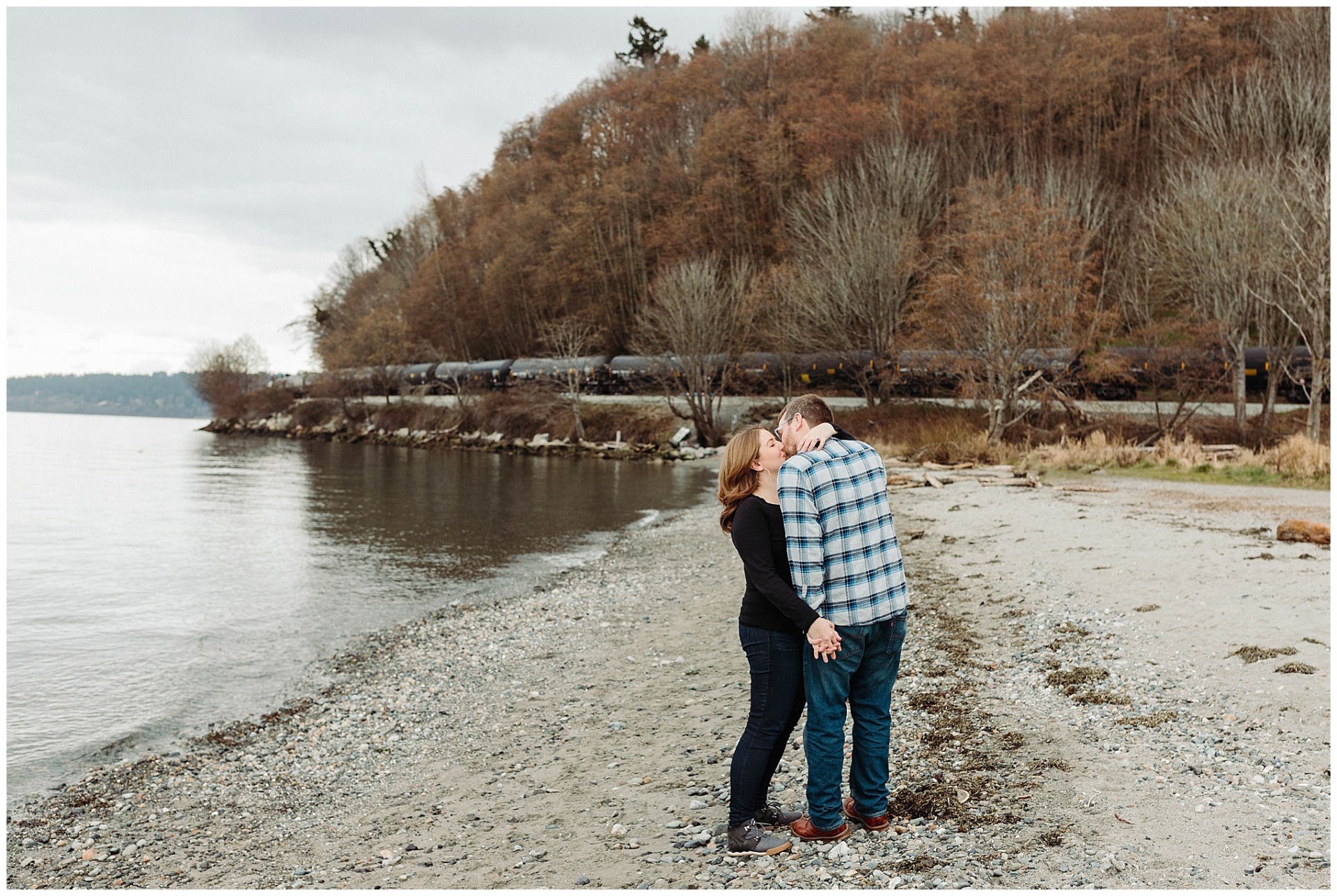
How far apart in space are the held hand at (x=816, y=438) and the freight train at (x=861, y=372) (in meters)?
23.8

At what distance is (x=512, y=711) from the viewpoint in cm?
912

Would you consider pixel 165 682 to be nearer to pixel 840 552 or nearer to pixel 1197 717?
pixel 840 552

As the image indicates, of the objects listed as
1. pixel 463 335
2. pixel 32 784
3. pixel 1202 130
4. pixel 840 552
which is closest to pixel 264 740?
pixel 32 784

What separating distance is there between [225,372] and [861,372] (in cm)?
8471

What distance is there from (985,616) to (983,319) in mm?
23422

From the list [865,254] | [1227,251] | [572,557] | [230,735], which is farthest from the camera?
[865,254]

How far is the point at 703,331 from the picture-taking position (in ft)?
160

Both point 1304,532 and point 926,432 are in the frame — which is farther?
point 926,432

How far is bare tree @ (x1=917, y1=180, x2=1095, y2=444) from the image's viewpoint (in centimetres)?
3052

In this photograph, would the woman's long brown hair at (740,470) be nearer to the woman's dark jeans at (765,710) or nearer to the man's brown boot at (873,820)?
the woman's dark jeans at (765,710)

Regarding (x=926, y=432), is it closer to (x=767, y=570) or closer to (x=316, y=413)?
(x=767, y=570)

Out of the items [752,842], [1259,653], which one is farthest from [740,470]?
[1259,653]

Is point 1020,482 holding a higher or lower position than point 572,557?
higher

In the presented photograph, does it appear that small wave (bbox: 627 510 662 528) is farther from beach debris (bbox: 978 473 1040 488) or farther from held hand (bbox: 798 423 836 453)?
held hand (bbox: 798 423 836 453)
